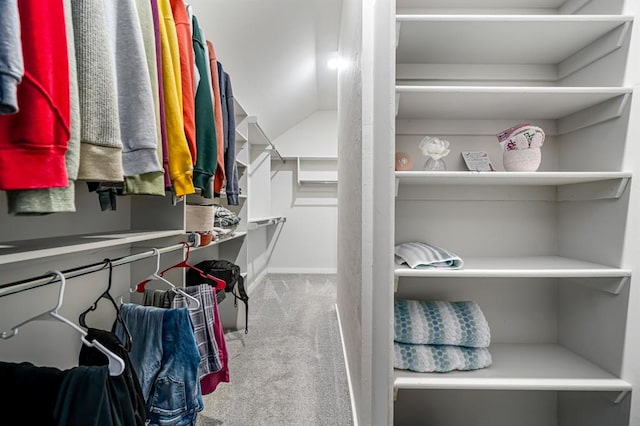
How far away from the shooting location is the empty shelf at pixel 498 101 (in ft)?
3.77

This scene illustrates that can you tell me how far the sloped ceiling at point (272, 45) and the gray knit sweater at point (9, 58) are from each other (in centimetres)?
175

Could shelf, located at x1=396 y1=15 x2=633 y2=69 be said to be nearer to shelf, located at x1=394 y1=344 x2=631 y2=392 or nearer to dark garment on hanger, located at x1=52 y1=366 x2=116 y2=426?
shelf, located at x1=394 y1=344 x2=631 y2=392

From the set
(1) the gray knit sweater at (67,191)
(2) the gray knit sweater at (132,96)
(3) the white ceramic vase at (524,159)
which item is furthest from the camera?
(3) the white ceramic vase at (524,159)

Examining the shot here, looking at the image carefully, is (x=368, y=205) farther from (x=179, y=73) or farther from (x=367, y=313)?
(x=179, y=73)

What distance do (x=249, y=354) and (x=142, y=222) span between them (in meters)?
1.19

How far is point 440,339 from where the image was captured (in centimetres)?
125

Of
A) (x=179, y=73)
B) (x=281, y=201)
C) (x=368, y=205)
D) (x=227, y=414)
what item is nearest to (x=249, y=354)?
(x=227, y=414)

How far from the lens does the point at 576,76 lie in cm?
136

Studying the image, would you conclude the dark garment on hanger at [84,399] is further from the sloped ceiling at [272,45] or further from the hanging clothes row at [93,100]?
the sloped ceiling at [272,45]

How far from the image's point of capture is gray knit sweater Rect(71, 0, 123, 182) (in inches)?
27.4

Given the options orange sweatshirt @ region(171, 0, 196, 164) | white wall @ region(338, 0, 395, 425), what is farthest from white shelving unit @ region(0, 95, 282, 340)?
white wall @ region(338, 0, 395, 425)

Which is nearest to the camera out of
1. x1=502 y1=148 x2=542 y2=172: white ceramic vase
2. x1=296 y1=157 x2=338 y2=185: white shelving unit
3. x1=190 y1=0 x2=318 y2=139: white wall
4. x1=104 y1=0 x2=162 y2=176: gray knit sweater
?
x1=104 y1=0 x2=162 y2=176: gray knit sweater

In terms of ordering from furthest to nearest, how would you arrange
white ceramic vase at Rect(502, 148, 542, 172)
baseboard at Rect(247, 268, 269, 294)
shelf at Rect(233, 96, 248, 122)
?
baseboard at Rect(247, 268, 269, 294)
shelf at Rect(233, 96, 248, 122)
white ceramic vase at Rect(502, 148, 542, 172)

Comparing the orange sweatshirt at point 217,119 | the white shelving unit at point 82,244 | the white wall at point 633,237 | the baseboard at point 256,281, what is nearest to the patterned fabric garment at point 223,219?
the white shelving unit at point 82,244
